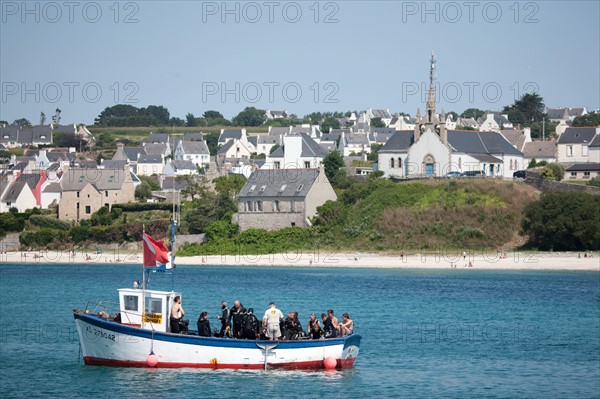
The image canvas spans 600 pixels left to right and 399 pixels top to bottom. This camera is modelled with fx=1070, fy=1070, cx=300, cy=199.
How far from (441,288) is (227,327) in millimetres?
31570

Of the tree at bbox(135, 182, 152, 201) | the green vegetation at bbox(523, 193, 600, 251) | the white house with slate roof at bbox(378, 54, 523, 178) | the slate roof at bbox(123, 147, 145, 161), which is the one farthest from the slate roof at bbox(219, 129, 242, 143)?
the green vegetation at bbox(523, 193, 600, 251)

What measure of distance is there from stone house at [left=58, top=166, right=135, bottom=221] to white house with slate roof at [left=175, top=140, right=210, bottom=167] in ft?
153

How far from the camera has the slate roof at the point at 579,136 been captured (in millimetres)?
110500

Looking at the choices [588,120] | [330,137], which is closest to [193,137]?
[330,137]

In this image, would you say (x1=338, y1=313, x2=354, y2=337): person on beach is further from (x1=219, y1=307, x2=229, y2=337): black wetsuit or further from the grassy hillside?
the grassy hillside

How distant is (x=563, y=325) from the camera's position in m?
50.5

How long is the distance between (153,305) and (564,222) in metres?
45.7

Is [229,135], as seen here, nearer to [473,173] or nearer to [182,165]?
[182,165]

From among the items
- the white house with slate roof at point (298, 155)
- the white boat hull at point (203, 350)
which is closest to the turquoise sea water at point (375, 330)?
the white boat hull at point (203, 350)

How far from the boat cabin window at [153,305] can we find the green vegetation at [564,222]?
45169mm

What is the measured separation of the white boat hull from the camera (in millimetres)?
35656

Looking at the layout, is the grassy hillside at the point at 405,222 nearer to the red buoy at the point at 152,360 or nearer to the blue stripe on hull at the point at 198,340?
the blue stripe on hull at the point at 198,340

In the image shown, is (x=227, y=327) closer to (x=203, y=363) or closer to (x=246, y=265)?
(x=203, y=363)

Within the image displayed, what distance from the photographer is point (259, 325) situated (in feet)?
119
